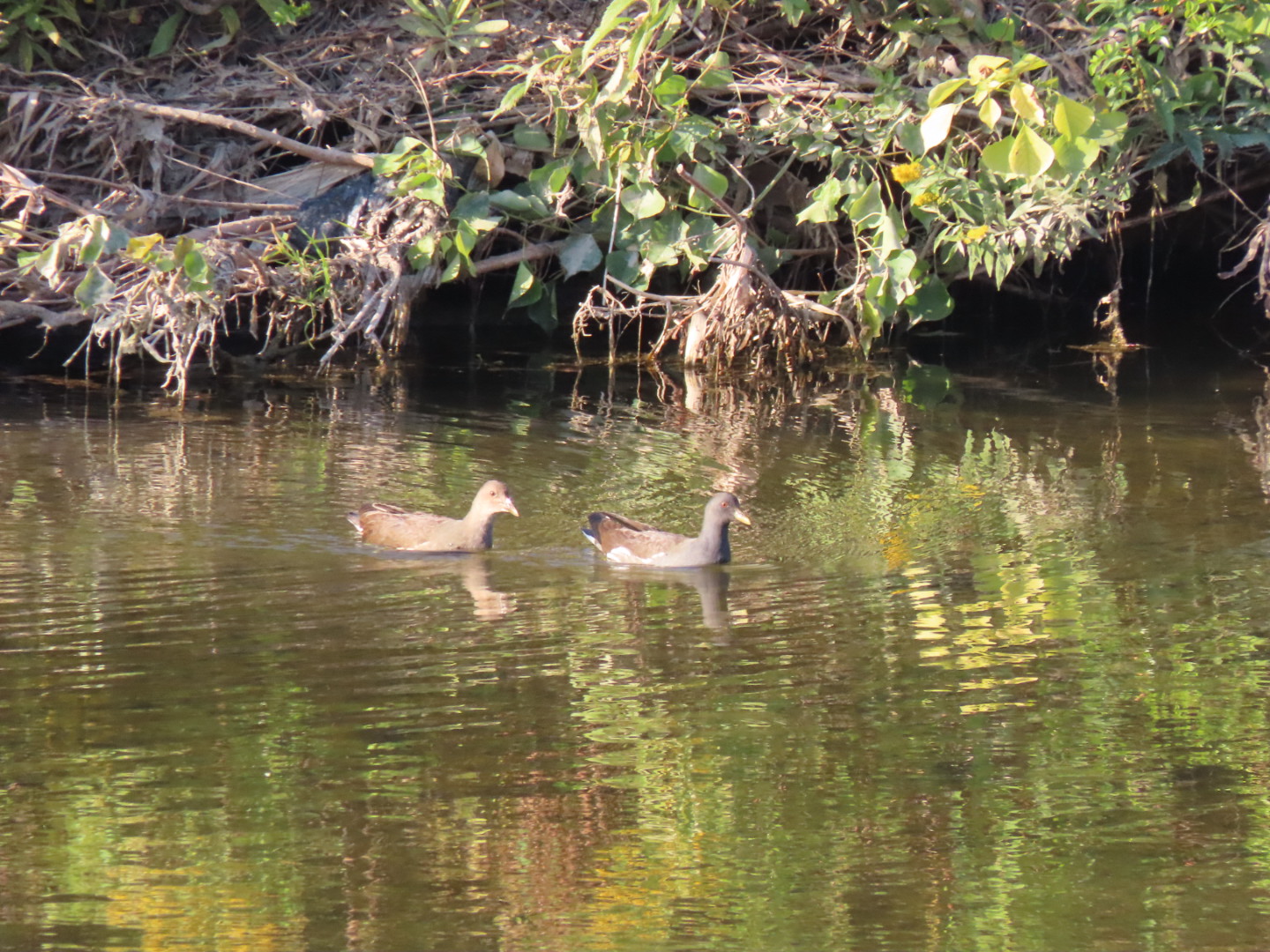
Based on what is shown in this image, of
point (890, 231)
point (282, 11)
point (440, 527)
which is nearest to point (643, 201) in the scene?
point (890, 231)

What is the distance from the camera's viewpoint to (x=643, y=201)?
1472 cm

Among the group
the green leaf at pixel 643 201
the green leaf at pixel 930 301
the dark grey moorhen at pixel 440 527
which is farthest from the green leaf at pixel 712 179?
the dark grey moorhen at pixel 440 527

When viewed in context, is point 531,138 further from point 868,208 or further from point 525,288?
point 868,208

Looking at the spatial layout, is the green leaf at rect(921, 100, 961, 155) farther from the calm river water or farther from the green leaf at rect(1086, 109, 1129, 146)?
the green leaf at rect(1086, 109, 1129, 146)

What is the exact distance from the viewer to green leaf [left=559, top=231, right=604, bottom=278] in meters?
15.8

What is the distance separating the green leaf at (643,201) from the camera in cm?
1469

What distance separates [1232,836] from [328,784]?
9.68 ft

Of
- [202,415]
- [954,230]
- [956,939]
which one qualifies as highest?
[954,230]

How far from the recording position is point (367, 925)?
522 cm

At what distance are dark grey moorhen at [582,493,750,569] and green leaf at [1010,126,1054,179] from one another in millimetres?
2531

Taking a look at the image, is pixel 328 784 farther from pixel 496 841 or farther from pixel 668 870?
pixel 668 870

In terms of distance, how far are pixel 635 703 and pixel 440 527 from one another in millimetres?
3110

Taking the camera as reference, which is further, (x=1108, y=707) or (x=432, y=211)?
(x=432, y=211)

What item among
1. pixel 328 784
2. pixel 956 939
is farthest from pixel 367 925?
pixel 956 939
